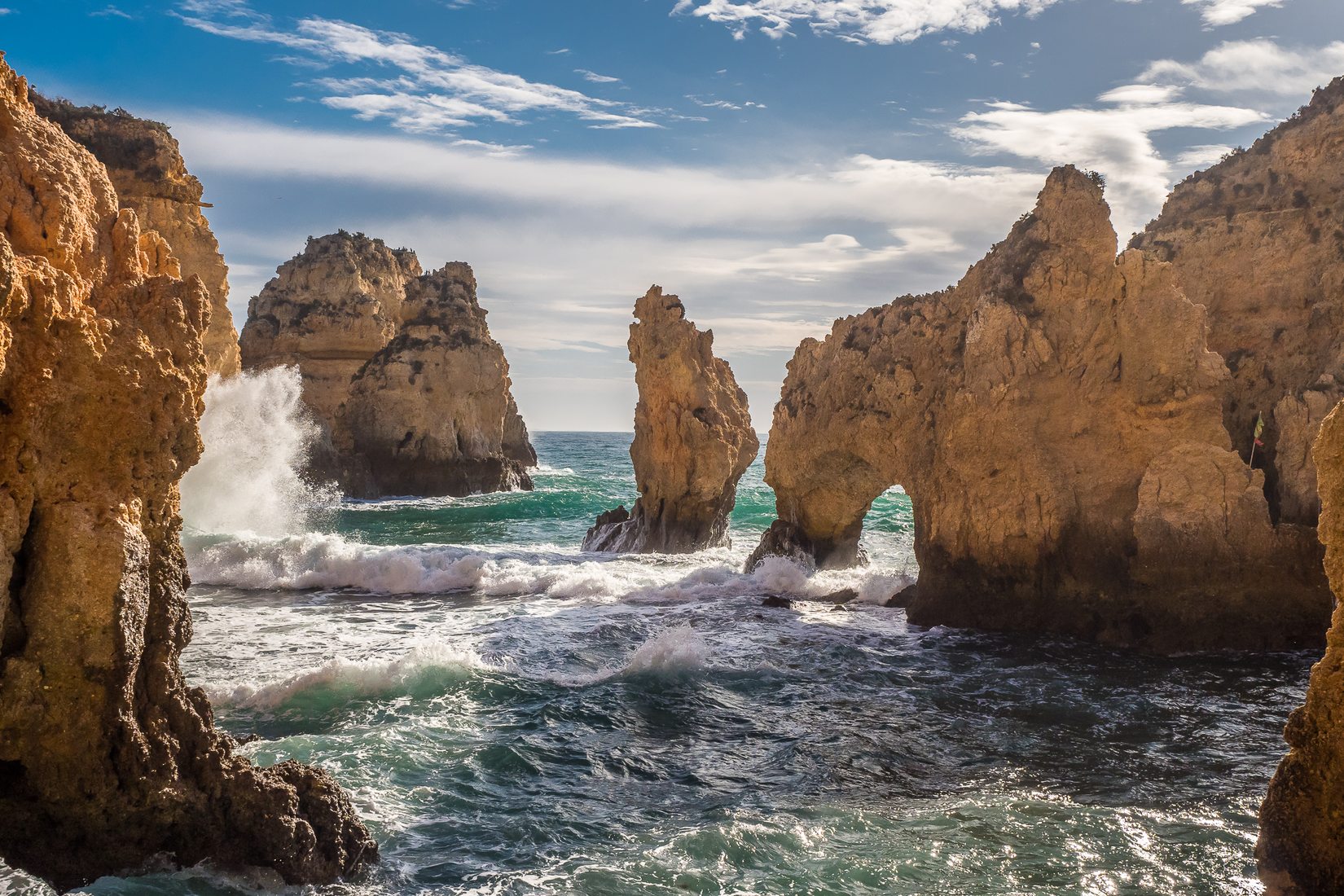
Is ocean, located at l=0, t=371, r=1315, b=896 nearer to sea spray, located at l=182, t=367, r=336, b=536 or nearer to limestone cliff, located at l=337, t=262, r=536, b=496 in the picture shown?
sea spray, located at l=182, t=367, r=336, b=536

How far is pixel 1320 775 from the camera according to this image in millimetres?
6016

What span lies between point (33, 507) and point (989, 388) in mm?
12428

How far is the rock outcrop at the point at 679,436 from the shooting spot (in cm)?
2520

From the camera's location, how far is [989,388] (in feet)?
49.1

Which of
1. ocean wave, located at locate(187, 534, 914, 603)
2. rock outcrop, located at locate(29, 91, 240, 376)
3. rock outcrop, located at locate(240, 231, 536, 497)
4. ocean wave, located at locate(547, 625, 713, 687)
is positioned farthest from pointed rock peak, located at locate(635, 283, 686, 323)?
rock outcrop, located at locate(240, 231, 536, 497)

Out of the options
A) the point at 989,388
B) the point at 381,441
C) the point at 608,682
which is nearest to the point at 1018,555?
the point at 989,388

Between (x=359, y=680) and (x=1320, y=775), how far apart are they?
952 cm

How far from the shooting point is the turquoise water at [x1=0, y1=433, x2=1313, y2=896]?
24.1 feet

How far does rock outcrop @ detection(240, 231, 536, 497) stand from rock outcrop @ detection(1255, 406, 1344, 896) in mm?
38626

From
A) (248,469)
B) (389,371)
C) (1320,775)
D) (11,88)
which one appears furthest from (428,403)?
(1320,775)

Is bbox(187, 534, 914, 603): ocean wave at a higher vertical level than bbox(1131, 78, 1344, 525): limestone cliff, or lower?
lower

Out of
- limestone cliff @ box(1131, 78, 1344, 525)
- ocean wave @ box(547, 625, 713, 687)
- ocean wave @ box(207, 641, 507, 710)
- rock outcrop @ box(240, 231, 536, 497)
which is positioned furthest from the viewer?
rock outcrop @ box(240, 231, 536, 497)

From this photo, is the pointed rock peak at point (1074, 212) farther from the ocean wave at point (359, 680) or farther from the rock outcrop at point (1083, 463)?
the ocean wave at point (359, 680)

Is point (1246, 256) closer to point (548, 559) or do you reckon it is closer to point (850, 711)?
point (850, 711)
